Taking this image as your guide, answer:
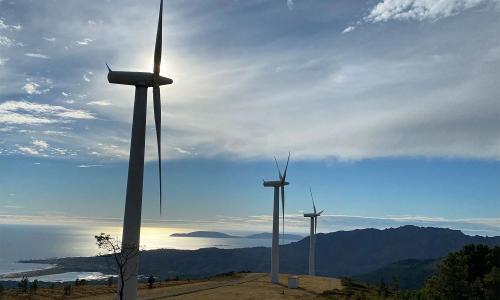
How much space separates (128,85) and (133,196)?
14182mm

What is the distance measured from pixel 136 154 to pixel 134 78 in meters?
9.76

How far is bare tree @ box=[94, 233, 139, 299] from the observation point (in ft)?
167

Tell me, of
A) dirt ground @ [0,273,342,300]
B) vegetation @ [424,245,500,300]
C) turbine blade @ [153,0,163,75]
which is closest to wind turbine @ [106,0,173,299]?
turbine blade @ [153,0,163,75]

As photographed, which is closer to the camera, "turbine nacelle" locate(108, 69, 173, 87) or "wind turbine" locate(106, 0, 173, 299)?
"wind turbine" locate(106, 0, 173, 299)

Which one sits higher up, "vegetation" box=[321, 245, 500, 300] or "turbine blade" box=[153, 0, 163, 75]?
"turbine blade" box=[153, 0, 163, 75]

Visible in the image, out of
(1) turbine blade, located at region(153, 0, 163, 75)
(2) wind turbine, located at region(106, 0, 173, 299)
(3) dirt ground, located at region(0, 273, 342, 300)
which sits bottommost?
(3) dirt ground, located at region(0, 273, 342, 300)

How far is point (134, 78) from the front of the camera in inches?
2108

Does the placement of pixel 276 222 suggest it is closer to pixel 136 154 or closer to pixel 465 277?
pixel 465 277

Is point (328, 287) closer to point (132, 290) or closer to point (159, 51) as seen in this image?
point (132, 290)

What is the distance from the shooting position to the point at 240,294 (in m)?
86.2

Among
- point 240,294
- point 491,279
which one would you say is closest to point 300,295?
point 240,294

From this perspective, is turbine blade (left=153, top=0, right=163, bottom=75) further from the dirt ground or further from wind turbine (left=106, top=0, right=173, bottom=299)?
the dirt ground

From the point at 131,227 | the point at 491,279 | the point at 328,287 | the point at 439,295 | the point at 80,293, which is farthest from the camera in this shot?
the point at 328,287

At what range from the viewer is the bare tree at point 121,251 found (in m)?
51.0
